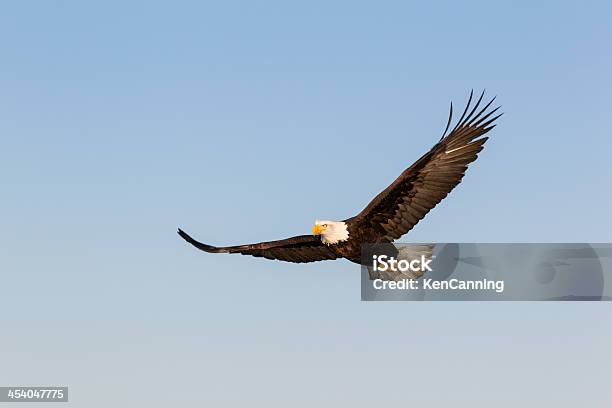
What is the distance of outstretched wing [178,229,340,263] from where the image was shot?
31172 mm

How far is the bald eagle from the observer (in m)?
29.7

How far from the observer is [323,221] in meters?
30.2

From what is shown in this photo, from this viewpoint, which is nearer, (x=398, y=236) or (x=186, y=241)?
(x=398, y=236)

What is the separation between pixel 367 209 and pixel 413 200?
81 cm

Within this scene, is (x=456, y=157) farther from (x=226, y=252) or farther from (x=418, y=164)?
(x=226, y=252)

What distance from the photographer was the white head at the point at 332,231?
30.0 metres

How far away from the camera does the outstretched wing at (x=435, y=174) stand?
29625 mm

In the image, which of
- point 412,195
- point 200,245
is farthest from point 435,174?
point 200,245

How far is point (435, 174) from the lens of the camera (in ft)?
97.5

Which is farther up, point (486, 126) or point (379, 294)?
point (486, 126)

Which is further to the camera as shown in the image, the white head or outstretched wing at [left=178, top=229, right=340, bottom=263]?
outstretched wing at [left=178, top=229, right=340, bottom=263]

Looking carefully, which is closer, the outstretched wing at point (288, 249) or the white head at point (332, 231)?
the white head at point (332, 231)

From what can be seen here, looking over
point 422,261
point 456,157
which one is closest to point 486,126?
point 456,157

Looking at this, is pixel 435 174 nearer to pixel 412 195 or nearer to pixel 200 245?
pixel 412 195
